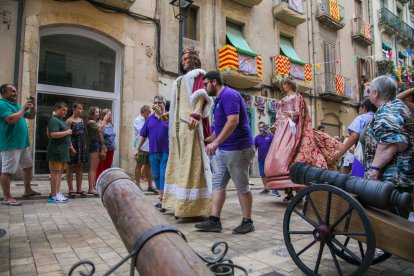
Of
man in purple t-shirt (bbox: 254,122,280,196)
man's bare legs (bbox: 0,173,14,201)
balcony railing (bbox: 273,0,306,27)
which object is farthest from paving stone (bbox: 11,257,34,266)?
balcony railing (bbox: 273,0,306,27)

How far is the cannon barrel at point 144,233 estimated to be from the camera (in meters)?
1.28

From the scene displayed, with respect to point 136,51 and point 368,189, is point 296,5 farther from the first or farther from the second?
point 368,189

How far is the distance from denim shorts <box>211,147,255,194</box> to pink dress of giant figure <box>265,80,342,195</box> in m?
1.43

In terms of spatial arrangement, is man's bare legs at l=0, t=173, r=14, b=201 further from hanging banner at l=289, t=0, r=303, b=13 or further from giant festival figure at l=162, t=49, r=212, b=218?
hanging banner at l=289, t=0, r=303, b=13

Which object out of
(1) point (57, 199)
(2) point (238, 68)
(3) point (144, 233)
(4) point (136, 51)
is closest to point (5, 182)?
(1) point (57, 199)

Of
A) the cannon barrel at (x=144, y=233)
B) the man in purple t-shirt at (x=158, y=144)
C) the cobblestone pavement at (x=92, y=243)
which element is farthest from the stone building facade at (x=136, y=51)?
the cannon barrel at (x=144, y=233)

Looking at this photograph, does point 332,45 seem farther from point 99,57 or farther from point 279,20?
point 99,57

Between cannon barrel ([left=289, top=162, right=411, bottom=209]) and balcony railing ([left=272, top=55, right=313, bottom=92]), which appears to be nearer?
cannon barrel ([left=289, top=162, right=411, bottom=209])

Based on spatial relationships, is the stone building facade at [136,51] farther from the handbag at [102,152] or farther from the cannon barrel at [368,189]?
the cannon barrel at [368,189]

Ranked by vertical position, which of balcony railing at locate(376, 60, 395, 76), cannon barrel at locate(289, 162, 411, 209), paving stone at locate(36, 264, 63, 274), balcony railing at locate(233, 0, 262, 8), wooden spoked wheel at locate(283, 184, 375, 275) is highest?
balcony railing at locate(233, 0, 262, 8)

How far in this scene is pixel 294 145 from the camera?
5.17 metres

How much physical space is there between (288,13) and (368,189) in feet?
47.6

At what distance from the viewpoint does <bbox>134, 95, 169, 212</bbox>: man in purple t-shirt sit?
515 centimetres

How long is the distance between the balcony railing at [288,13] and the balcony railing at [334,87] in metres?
3.25
